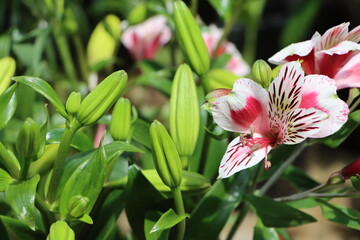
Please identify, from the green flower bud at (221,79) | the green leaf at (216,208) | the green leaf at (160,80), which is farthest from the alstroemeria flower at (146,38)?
the green leaf at (216,208)

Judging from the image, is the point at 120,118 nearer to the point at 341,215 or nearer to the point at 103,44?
the point at 341,215

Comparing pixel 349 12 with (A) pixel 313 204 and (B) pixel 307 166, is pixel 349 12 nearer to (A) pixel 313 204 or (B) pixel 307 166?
(B) pixel 307 166

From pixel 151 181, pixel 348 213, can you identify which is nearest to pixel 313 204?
pixel 348 213

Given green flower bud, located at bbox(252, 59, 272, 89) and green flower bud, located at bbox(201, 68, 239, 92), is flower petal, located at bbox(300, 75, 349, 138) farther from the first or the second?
green flower bud, located at bbox(201, 68, 239, 92)

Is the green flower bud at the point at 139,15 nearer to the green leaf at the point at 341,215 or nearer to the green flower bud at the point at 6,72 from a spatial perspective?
the green flower bud at the point at 6,72

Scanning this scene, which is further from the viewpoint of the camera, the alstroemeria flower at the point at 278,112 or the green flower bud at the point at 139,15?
the green flower bud at the point at 139,15
